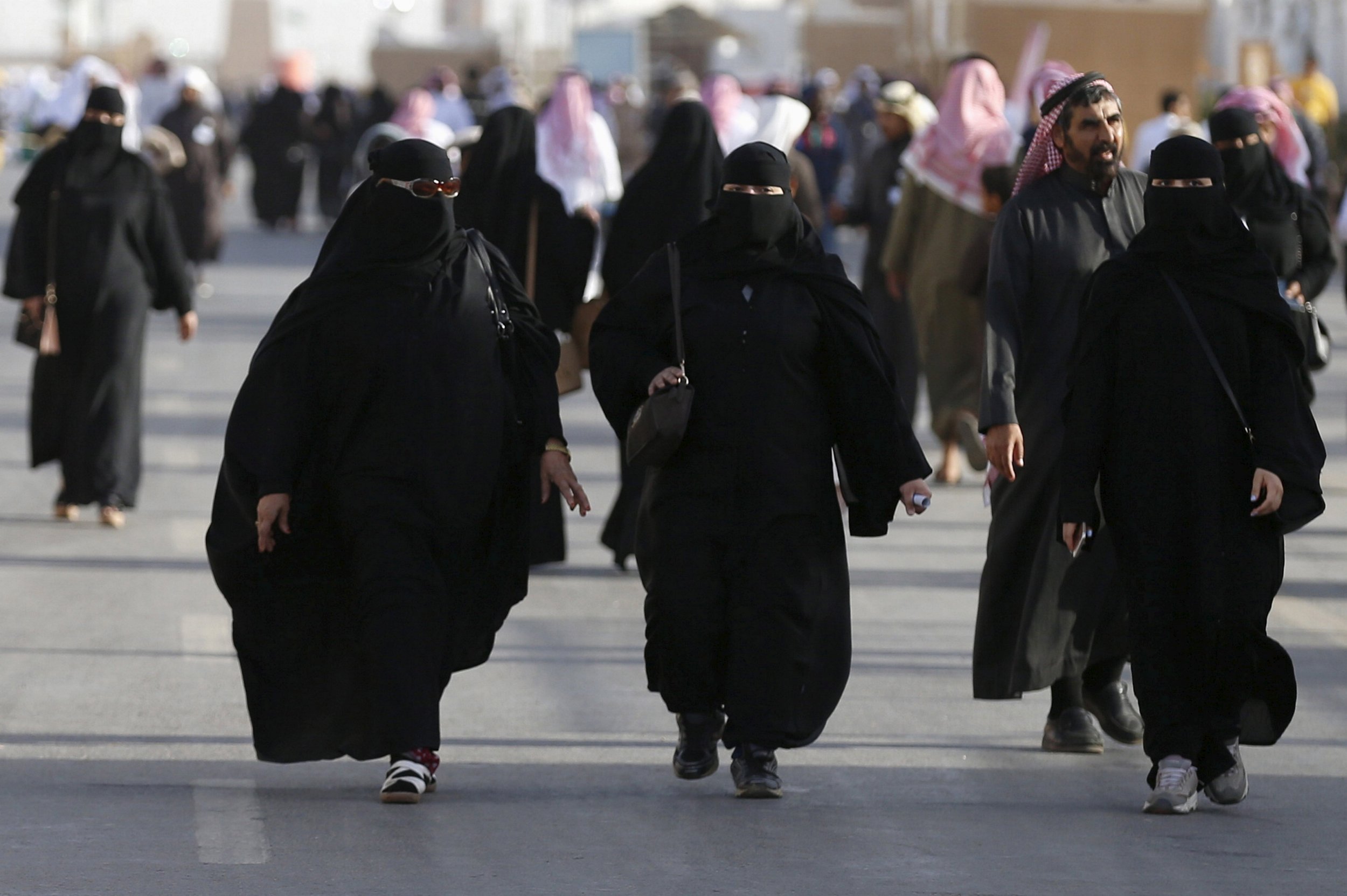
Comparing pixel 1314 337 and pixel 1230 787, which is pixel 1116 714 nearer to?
pixel 1230 787

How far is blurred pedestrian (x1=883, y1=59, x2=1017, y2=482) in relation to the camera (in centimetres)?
1099

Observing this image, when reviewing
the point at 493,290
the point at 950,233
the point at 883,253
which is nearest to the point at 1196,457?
the point at 493,290

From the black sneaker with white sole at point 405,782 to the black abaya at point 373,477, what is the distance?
4 cm

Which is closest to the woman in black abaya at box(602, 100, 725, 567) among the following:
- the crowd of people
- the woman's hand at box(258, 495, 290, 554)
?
the crowd of people

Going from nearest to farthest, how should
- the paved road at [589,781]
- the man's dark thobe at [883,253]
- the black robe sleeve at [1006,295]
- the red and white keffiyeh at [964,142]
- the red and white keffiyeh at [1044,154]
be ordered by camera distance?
the paved road at [589,781]
the black robe sleeve at [1006,295]
the red and white keffiyeh at [1044,154]
the red and white keffiyeh at [964,142]
the man's dark thobe at [883,253]

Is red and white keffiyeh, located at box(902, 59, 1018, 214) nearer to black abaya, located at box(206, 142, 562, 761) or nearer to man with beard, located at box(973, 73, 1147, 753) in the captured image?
man with beard, located at box(973, 73, 1147, 753)

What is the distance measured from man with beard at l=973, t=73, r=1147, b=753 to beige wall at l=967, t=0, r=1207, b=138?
72.2ft

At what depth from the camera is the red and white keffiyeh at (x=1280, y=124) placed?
31.7 feet

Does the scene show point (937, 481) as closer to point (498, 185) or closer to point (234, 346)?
point (498, 185)

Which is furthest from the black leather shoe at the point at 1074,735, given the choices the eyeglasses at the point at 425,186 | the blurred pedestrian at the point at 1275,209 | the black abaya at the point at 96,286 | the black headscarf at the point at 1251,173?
the black abaya at the point at 96,286

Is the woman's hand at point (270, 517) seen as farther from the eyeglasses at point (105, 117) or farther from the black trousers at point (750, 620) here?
the eyeglasses at point (105, 117)

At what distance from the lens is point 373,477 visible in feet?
19.4

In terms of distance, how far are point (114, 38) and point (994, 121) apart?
15303 cm

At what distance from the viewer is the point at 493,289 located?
6.10 metres
